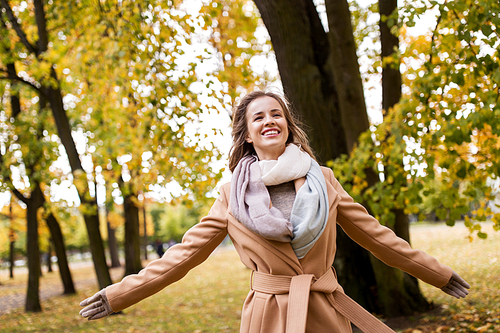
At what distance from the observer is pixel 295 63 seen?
17.6 feet

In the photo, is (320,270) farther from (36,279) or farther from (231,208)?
(36,279)

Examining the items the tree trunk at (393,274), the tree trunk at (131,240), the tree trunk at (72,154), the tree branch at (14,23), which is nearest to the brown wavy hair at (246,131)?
the tree trunk at (393,274)

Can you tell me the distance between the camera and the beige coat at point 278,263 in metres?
2.07

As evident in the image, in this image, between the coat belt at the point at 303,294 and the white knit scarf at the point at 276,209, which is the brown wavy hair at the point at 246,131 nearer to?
the white knit scarf at the point at 276,209

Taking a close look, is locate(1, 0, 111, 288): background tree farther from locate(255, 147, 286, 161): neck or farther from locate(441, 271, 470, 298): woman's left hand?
locate(441, 271, 470, 298): woman's left hand

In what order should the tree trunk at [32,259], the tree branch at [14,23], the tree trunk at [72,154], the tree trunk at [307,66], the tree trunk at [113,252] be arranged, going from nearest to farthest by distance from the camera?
the tree trunk at [307,66] → the tree branch at [14,23] → the tree trunk at [72,154] → the tree trunk at [32,259] → the tree trunk at [113,252]

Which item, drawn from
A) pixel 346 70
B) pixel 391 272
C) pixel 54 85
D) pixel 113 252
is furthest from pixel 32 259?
pixel 113 252

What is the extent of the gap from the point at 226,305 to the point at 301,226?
8.81 meters

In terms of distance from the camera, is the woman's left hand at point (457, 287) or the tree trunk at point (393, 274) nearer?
the woman's left hand at point (457, 287)

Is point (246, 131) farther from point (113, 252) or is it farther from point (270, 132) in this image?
point (113, 252)

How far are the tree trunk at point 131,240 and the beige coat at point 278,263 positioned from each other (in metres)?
12.8

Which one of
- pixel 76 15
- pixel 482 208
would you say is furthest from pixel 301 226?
pixel 76 15

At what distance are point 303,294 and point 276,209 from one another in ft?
1.33

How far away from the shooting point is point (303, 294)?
2.01 metres
